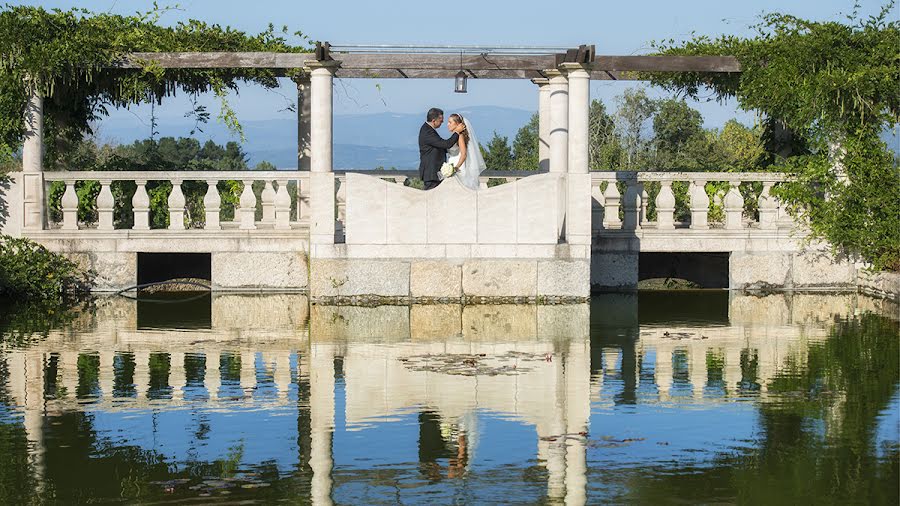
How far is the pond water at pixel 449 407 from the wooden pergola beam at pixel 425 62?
3.39 m

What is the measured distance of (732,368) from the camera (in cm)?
1205

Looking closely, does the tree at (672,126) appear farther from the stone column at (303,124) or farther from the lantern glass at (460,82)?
the lantern glass at (460,82)

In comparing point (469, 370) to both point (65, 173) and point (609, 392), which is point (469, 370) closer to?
point (609, 392)

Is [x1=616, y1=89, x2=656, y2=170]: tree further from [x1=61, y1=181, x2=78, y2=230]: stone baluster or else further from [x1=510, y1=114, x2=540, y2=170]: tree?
[x1=61, y1=181, x2=78, y2=230]: stone baluster

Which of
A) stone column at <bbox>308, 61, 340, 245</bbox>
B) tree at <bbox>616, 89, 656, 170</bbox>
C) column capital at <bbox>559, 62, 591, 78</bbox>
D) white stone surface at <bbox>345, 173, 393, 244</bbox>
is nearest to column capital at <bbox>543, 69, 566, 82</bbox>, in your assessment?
column capital at <bbox>559, 62, 591, 78</bbox>

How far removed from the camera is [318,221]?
17.1 m

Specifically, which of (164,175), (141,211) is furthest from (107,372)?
(141,211)

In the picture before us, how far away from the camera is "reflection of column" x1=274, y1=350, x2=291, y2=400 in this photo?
1091cm

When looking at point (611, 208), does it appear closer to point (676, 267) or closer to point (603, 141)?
point (676, 267)

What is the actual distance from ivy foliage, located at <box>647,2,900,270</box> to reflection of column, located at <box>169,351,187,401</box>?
9.08m

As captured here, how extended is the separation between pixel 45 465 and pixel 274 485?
1.42 m

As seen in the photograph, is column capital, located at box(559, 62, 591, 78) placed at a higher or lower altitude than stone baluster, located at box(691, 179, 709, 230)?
higher

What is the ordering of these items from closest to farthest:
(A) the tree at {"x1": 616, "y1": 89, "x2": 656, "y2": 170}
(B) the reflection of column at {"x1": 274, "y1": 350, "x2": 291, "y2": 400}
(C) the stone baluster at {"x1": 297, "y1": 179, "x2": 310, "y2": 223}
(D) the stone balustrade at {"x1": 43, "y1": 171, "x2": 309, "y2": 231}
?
(B) the reflection of column at {"x1": 274, "y1": 350, "x2": 291, "y2": 400} < (D) the stone balustrade at {"x1": 43, "y1": 171, "x2": 309, "y2": 231} < (C) the stone baluster at {"x1": 297, "y1": 179, "x2": 310, "y2": 223} < (A) the tree at {"x1": 616, "y1": 89, "x2": 656, "y2": 170}

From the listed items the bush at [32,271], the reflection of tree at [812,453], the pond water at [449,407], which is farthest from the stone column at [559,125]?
the reflection of tree at [812,453]
